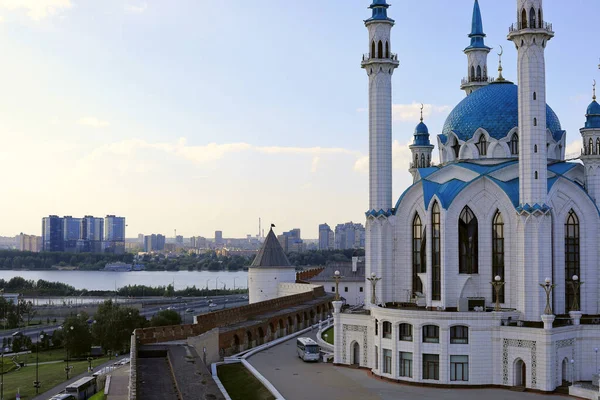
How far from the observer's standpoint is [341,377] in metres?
36.7

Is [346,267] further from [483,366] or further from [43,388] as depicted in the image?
[483,366]

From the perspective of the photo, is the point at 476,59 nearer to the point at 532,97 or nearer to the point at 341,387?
the point at 532,97

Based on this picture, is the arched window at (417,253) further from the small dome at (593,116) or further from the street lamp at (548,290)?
the small dome at (593,116)

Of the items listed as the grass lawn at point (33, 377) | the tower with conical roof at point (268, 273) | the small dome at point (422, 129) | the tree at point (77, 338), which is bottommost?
the grass lawn at point (33, 377)

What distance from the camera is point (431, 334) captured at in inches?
1380

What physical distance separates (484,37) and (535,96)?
1489 cm

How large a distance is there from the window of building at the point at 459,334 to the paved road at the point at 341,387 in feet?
7.21

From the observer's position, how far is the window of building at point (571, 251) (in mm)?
37500

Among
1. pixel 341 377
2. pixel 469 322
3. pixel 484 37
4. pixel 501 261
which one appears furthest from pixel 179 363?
pixel 484 37

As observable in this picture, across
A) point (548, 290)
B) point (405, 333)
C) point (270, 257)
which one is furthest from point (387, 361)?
point (270, 257)

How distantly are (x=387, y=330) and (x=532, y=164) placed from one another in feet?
34.0

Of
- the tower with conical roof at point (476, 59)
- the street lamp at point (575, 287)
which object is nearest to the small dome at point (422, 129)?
the tower with conical roof at point (476, 59)

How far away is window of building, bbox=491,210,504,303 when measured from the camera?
37219 mm

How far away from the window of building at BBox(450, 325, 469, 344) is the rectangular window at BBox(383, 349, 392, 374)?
3.24m
